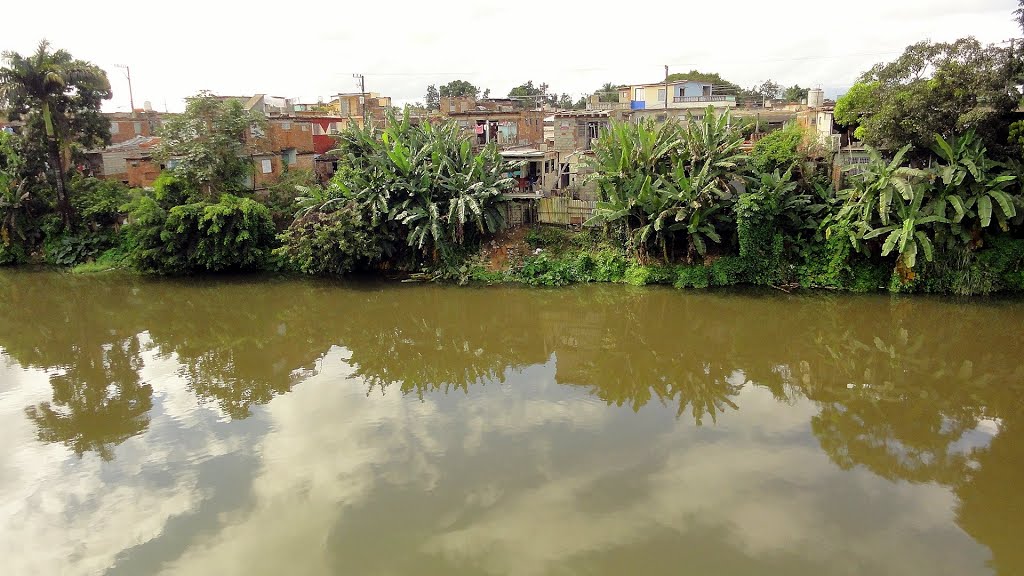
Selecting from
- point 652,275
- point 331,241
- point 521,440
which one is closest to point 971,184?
point 652,275

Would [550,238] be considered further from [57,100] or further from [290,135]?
[57,100]

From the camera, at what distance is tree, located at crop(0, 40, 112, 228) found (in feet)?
58.0

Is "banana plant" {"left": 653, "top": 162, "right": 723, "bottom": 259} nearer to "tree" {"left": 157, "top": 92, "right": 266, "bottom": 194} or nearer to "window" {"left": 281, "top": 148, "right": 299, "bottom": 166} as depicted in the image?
"tree" {"left": 157, "top": 92, "right": 266, "bottom": 194}

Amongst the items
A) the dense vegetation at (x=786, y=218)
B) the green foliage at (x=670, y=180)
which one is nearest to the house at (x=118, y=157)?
the dense vegetation at (x=786, y=218)

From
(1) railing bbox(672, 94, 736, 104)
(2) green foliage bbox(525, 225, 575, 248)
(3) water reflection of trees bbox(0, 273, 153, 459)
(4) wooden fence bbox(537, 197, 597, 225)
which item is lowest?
(3) water reflection of trees bbox(0, 273, 153, 459)

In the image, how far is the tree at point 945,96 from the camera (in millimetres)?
13172

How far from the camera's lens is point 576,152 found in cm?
1942

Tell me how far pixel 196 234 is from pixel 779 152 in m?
15.3

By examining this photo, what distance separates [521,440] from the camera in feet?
28.8

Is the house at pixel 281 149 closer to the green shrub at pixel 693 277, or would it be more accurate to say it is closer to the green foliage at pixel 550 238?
the green foliage at pixel 550 238

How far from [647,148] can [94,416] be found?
12.5 metres

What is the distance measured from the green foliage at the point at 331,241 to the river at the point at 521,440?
1864 millimetres

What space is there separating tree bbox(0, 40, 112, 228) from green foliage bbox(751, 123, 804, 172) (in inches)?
735

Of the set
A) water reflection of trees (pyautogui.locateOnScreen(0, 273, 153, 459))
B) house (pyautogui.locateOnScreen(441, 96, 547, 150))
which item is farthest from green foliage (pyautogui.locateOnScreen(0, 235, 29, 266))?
house (pyautogui.locateOnScreen(441, 96, 547, 150))
